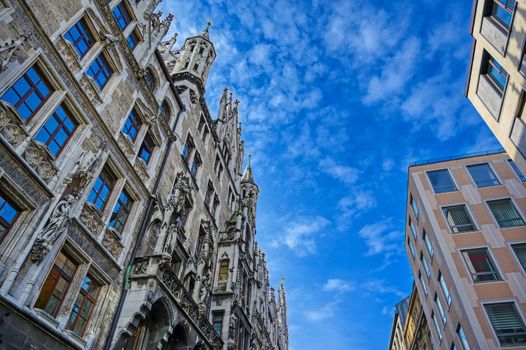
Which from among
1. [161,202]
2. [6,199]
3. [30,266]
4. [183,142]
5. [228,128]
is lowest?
[30,266]

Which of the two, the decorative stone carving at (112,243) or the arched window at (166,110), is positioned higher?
the arched window at (166,110)

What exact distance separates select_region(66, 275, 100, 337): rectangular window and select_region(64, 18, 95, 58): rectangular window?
9.10 m

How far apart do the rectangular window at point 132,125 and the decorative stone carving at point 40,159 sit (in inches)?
210

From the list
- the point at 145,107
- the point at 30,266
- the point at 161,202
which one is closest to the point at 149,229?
the point at 161,202

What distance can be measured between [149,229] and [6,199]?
8061 mm

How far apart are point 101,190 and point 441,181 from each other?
27.3 m

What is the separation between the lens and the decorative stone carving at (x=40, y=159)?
479 inches

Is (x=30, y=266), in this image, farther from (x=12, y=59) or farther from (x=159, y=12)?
(x=159, y=12)

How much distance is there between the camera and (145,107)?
777 inches

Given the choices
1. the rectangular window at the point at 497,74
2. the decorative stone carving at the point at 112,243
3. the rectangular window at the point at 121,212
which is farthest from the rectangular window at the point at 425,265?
the decorative stone carving at the point at 112,243

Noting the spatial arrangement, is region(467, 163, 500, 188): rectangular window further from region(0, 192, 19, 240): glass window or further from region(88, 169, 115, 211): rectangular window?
region(0, 192, 19, 240): glass window

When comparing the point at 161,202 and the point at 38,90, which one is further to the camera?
the point at 161,202

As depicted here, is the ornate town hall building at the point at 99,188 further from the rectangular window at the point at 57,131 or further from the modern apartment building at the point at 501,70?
the modern apartment building at the point at 501,70

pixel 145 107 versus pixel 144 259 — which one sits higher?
pixel 145 107
